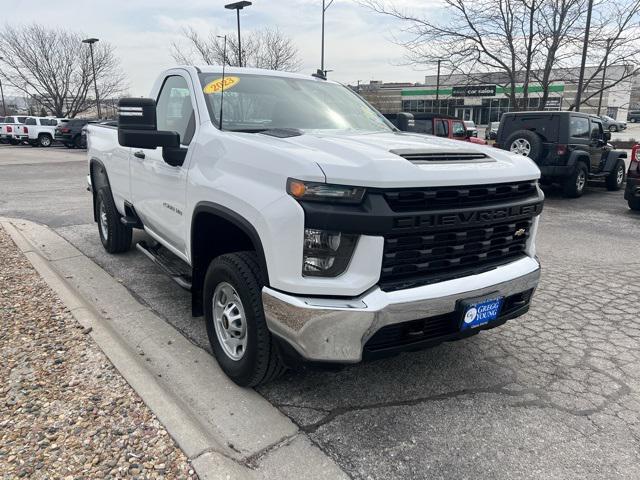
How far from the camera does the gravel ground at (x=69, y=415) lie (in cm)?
224

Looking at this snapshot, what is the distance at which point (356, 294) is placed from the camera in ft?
7.69

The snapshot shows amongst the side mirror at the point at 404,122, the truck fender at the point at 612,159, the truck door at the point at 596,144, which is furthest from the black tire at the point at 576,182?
the side mirror at the point at 404,122

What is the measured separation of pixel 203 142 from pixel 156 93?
1500mm

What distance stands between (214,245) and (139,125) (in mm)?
908

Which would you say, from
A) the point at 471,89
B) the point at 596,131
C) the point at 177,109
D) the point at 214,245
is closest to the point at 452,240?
the point at 214,245

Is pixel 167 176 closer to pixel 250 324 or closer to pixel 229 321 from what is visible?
pixel 229 321

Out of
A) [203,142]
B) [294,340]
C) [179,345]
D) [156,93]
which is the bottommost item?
[179,345]

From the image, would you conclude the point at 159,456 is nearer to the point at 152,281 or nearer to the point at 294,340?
the point at 294,340

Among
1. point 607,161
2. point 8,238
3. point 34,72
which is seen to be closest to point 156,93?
point 8,238

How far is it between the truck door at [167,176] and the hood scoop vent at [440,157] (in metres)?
1.52

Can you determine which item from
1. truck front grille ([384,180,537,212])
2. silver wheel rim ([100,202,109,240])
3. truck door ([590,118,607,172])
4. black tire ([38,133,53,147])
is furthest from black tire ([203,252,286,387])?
black tire ([38,133,53,147])

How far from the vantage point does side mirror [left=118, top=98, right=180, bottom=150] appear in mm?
3107

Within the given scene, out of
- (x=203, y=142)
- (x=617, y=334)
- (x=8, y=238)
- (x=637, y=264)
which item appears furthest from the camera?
(x=8, y=238)

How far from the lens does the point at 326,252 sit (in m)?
2.35
